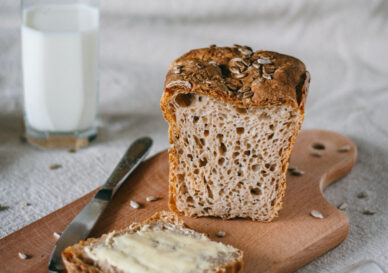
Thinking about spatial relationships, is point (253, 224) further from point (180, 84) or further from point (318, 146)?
point (318, 146)

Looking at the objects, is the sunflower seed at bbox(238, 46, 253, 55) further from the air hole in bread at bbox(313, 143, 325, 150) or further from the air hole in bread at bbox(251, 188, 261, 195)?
the air hole in bread at bbox(313, 143, 325, 150)

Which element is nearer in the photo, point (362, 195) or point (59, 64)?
point (362, 195)

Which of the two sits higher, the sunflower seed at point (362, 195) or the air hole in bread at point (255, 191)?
the air hole in bread at point (255, 191)

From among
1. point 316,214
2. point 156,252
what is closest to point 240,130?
point 316,214

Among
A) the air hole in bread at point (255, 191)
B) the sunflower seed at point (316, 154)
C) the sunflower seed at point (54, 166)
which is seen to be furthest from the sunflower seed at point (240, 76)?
the sunflower seed at point (54, 166)

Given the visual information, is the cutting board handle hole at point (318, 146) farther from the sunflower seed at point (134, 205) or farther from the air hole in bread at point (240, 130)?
the sunflower seed at point (134, 205)
